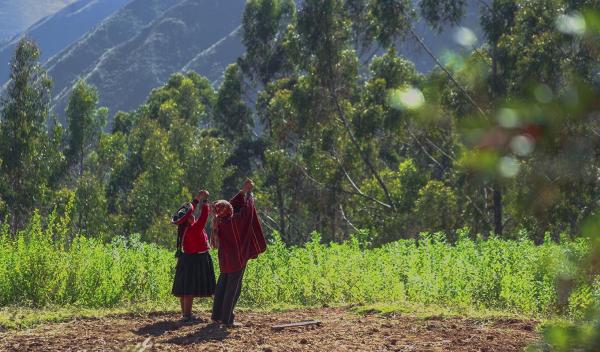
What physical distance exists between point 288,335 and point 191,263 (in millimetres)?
1882

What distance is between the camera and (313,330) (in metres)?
7.88

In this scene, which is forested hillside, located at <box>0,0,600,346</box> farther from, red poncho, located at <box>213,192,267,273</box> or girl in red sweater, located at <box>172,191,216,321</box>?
red poncho, located at <box>213,192,267,273</box>

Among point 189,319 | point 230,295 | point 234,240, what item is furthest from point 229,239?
point 189,319

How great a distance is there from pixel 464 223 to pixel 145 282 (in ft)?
54.1

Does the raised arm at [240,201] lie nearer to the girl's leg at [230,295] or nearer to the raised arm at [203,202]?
the raised arm at [203,202]

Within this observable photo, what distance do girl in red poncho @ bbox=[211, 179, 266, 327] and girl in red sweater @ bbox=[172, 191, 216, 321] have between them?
1.66 feet

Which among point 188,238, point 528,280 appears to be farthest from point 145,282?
point 528,280

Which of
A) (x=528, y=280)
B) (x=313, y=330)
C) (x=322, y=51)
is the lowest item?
(x=313, y=330)

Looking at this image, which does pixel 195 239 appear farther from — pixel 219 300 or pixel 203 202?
pixel 219 300

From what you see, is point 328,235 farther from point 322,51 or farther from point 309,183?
point 322,51

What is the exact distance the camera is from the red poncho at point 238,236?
8344 millimetres

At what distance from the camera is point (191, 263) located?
356 inches

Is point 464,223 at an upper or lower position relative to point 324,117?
lower

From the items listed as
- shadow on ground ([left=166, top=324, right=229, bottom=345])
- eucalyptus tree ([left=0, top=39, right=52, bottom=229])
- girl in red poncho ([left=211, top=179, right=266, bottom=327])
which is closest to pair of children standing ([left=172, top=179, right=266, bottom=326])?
girl in red poncho ([left=211, top=179, right=266, bottom=327])
